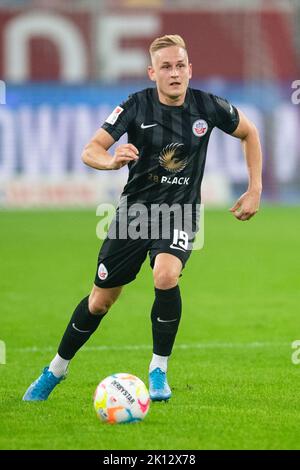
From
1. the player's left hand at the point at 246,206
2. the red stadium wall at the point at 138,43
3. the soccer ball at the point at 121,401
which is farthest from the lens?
the red stadium wall at the point at 138,43

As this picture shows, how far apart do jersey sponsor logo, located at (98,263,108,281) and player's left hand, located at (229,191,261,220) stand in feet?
3.01

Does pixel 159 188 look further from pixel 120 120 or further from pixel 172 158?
pixel 120 120

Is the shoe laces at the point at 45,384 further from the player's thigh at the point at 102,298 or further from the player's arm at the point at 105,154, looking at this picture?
the player's arm at the point at 105,154

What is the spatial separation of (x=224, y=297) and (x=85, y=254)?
4789mm

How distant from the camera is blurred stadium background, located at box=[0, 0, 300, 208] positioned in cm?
2633

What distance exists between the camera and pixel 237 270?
15000 mm

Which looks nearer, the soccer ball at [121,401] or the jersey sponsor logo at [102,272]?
the soccer ball at [121,401]

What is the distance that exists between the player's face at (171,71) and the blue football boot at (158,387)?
5.69 feet

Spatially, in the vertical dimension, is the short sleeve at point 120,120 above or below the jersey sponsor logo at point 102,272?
above

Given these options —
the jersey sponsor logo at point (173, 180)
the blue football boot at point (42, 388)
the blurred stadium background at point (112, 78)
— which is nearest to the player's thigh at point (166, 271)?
the jersey sponsor logo at point (173, 180)

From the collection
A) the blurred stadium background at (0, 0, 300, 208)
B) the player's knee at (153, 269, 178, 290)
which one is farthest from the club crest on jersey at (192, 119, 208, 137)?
the blurred stadium background at (0, 0, 300, 208)

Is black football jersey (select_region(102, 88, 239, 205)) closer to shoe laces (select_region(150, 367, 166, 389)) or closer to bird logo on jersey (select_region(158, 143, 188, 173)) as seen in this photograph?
bird logo on jersey (select_region(158, 143, 188, 173))

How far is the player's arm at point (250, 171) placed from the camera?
7.16 meters
